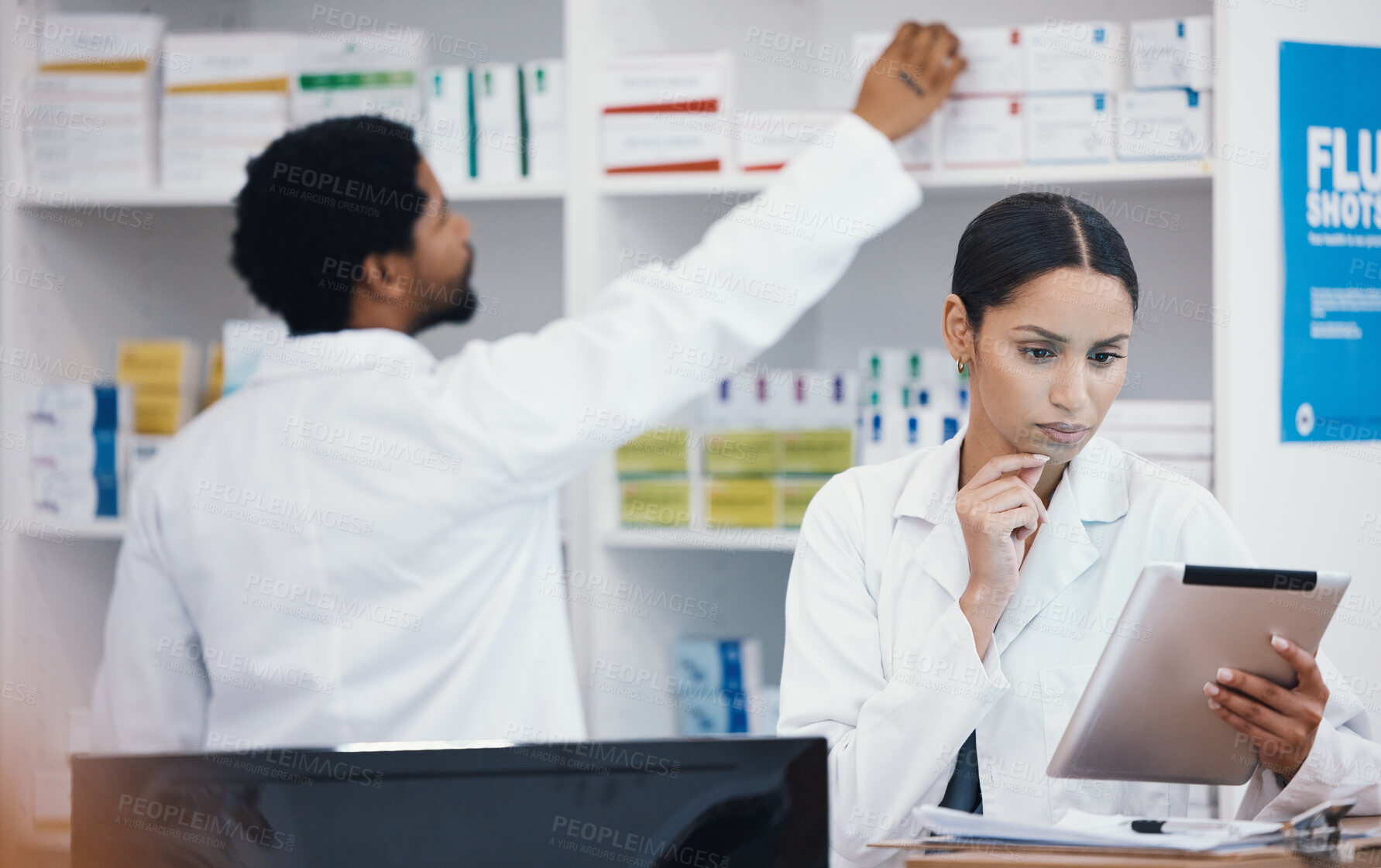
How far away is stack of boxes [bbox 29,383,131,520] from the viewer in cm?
236

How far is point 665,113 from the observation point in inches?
85.2

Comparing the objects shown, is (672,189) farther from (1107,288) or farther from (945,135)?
(1107,288)

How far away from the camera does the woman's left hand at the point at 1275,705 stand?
1.16 m

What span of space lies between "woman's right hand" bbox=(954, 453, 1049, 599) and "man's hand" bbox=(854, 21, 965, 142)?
0.89 m

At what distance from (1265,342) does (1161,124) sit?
1.31ft

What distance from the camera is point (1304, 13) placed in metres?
1.90

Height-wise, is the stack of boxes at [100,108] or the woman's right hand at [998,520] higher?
the stack of boxes at [100,108]

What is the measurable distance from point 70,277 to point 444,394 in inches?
49.3

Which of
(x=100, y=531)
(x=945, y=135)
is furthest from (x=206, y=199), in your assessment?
(x=945, y=135)

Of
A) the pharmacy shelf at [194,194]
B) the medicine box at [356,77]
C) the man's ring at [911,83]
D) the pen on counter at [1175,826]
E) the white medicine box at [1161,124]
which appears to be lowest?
the pen on counter at [1175,826]

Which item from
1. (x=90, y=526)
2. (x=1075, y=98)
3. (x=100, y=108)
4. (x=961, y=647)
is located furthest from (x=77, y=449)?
(x=1075, y=98)

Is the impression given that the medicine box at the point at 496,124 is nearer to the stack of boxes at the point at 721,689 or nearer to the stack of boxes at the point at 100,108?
the stack of boxes at the point at 100,108

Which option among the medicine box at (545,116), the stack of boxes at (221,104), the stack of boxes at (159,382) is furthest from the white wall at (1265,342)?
the stack of boxes at (159,382)

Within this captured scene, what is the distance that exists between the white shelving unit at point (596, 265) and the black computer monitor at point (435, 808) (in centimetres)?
130
